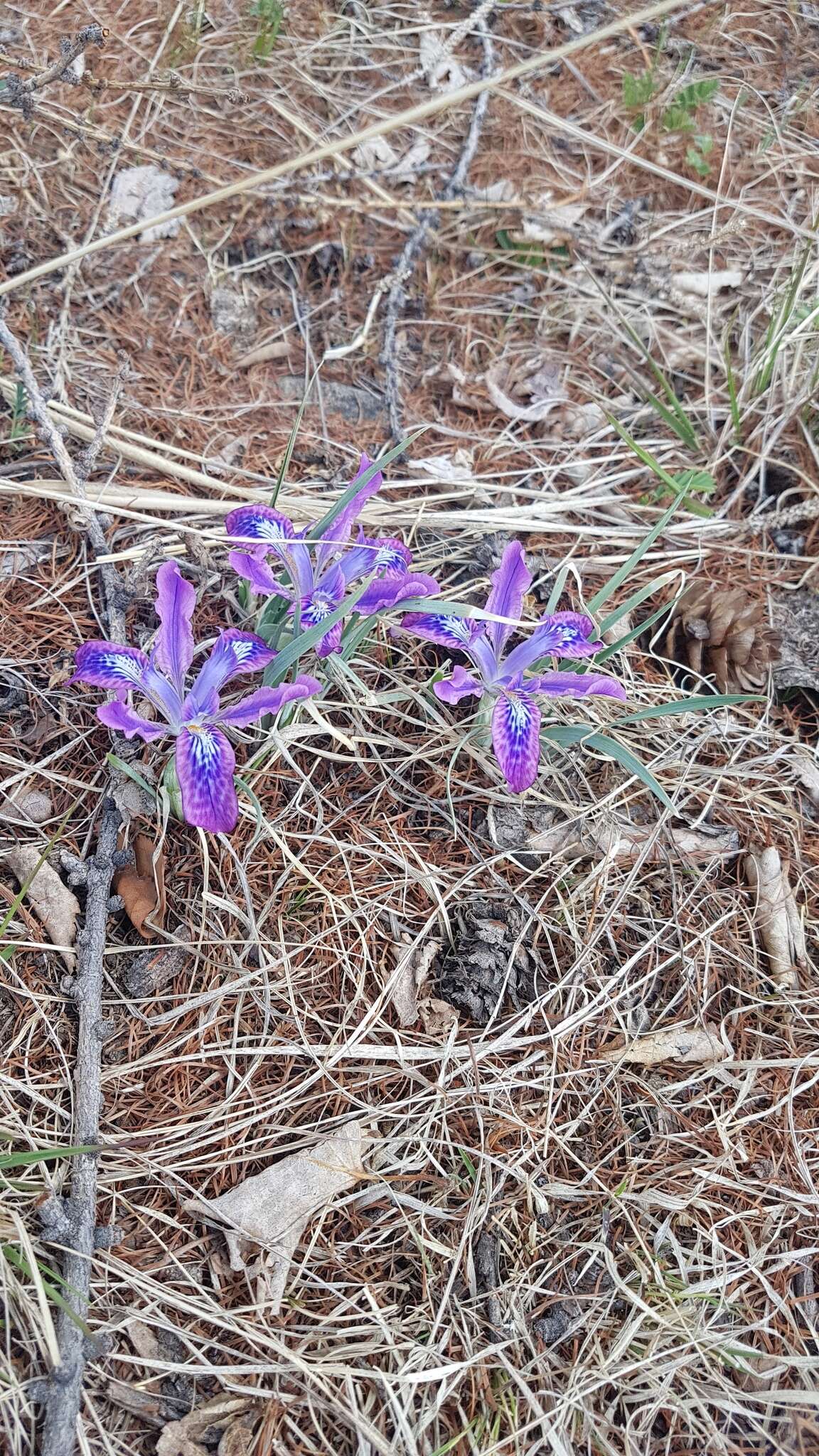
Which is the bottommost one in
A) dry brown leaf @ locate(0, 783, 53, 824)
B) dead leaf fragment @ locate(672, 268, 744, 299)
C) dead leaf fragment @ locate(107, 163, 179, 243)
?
dry brown leaf @ locate(0, 783, 53, 824)

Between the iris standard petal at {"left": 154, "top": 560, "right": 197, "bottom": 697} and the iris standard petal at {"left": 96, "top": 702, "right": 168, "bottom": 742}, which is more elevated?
the iris standard petal at {"left": 154, "top": 560, "right": 197, "bottom": 697}

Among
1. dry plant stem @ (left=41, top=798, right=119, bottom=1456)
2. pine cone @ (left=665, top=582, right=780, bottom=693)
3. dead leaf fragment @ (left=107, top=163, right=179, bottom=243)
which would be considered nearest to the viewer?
dry plant stem @ (left=41, top=798, right=119, bottom=1456)

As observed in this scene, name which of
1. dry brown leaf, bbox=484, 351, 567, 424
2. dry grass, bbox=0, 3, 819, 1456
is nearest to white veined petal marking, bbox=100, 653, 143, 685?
dry grass, bbox=0, 3, 819, 1456

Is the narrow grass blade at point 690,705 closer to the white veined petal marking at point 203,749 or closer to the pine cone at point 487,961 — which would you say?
the pine cone at point 487,961

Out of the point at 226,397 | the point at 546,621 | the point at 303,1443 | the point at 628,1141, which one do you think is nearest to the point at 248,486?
the point at 226,397

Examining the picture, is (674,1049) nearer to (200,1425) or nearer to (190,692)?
(200,1425)

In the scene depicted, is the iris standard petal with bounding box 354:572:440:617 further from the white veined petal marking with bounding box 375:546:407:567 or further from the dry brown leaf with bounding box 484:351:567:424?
the dry brown leaf with bounding box 484:351:567:424

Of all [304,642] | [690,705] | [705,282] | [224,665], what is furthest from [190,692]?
[705,282]

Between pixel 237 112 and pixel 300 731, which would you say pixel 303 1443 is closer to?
pixel 300 731
